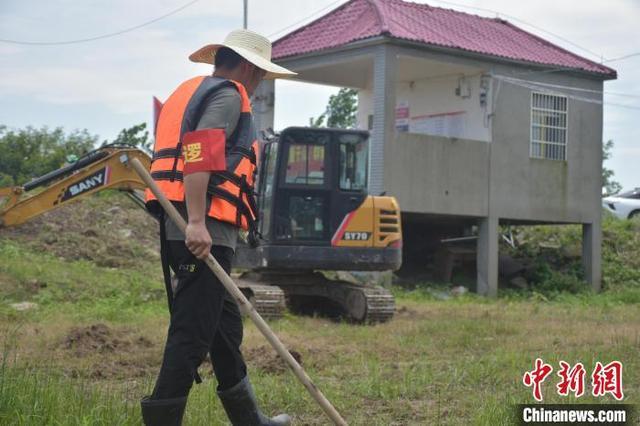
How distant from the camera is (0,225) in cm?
1290

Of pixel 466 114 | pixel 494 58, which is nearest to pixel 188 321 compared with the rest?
pixel 494 58

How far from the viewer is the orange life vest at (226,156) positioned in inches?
192

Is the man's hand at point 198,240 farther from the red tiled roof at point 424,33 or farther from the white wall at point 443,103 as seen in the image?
the white wall at point 443,103

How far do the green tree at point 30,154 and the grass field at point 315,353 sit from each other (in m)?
8.83

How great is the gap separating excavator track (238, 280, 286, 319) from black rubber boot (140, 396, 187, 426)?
28.2 feet

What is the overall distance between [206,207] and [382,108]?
15.1 metres

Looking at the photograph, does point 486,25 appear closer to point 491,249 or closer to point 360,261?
point 491,249

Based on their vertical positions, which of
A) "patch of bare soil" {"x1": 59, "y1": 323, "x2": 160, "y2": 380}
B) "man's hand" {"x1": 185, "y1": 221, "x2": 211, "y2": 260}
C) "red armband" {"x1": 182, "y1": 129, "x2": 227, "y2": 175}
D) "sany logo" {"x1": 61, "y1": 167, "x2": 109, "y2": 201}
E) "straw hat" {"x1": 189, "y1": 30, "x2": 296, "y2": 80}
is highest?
"straw hat" {"x1": 189, "y1": 30, "x2": 296, "y2": 80}

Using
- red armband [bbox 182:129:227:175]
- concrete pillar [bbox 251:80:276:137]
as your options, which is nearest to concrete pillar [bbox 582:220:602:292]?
concrete pillar [bbox 251:80:276:137]

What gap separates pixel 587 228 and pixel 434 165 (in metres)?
5.11

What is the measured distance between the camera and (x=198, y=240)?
15.2ft

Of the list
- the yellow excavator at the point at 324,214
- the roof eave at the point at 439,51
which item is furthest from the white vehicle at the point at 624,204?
the yellow excavator at the point at 324,214

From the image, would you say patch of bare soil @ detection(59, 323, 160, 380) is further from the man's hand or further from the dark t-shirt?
the man's hand

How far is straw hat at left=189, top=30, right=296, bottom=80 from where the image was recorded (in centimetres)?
511
